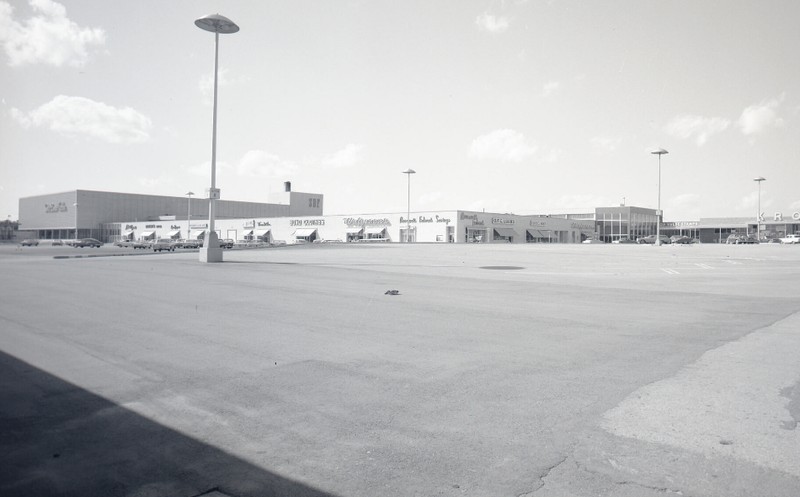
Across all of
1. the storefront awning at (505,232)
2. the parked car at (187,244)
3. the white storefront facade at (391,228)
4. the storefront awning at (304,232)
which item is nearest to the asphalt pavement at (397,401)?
the parked car at (187,244)

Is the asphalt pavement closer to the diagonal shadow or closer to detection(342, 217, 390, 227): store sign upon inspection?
the diagonal shadow

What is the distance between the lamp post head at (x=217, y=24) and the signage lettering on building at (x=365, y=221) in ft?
200

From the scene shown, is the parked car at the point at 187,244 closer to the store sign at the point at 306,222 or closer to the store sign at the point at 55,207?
the store sign at the point at 306,222

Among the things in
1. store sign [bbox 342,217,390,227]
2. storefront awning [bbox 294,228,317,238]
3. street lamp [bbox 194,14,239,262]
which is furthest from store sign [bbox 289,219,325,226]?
street lamp [bbox 194,14,239,262]

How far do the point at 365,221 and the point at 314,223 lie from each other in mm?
10480

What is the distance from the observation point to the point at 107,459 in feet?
12.7

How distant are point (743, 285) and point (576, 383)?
14160 mm

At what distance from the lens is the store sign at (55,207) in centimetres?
11711

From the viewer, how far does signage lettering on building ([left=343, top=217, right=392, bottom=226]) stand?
85713mm

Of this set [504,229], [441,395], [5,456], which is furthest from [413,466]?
[504,229]

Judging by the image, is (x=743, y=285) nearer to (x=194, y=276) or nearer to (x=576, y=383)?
(x=576, y=383)

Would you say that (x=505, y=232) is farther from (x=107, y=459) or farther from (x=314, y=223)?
(x=107, y=459)

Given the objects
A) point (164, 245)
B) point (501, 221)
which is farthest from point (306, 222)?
point (164, 245)

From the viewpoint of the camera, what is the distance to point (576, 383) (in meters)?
5.88
